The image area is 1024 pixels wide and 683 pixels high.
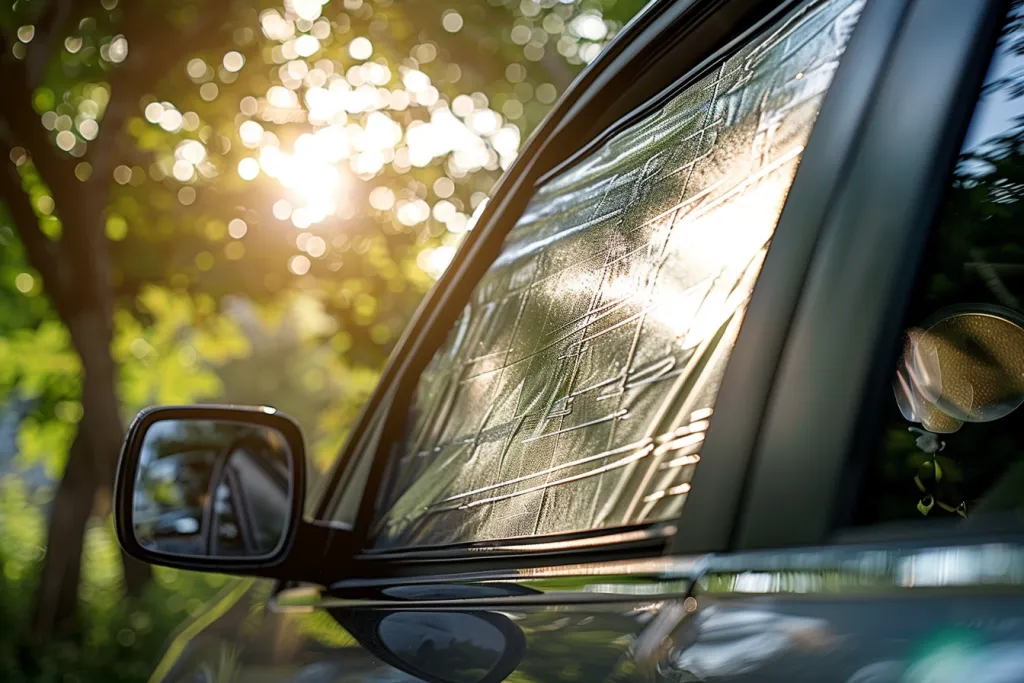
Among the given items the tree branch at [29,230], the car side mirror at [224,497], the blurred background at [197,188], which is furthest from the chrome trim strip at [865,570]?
the tree branch at [29,230]

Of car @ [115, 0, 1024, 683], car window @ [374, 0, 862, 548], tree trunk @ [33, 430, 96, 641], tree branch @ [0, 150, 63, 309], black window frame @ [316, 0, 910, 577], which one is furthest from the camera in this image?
tree trunk @ [33, 430, 96, 641]

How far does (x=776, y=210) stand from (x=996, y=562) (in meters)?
0.45

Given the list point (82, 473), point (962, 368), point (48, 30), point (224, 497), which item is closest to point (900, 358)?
point (962, 368)

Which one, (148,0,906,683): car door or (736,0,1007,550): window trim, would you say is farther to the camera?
(148,0,906,683): car door

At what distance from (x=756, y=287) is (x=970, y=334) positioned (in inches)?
7.7

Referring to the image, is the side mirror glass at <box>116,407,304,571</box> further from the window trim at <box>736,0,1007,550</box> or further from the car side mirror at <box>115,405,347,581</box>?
the window trim at <box>736,0,1007,550</box>

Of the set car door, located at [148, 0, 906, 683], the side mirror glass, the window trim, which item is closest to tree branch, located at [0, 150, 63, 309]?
the side mirror glass

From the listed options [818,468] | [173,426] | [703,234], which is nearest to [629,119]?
[703,234]

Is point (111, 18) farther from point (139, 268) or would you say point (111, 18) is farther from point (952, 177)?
point (952, 177)

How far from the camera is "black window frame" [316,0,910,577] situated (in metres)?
1.02

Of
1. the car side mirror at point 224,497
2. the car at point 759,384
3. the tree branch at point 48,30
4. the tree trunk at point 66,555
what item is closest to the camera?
the car at point 759,384

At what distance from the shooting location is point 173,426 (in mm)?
2432

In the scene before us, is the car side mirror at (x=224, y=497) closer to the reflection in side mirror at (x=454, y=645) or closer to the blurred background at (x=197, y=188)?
the reflection in side mirror at (x=454, y=645)

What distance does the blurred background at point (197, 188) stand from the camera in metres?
11.5
